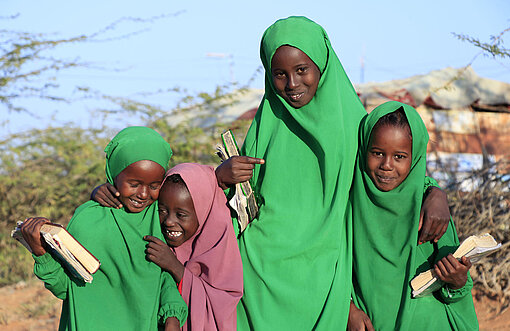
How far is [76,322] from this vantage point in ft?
8.84

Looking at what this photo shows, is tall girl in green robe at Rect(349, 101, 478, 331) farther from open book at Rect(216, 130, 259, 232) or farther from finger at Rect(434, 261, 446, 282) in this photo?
open book at Rect(216, 130, 259, 232)

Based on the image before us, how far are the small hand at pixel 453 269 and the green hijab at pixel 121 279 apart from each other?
121 centimetres

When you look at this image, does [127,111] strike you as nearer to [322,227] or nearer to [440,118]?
[440,118]

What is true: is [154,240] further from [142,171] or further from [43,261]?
[43,261]

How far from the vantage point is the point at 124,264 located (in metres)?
2.74

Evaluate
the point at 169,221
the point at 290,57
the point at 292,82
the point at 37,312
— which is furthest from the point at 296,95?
the point at 37,312

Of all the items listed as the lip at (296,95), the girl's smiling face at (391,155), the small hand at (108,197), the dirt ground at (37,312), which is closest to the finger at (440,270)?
the girl's smiling face at (391,155)

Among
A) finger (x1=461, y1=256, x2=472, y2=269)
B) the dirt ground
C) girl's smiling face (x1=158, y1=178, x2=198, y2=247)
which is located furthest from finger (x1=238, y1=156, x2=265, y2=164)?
the dirt ground

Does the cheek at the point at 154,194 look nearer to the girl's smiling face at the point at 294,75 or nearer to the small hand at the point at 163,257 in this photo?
the small hand at the point at 163,257

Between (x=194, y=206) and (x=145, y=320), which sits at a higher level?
(x=194, y=206)

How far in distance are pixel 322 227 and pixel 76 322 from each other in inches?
49.7

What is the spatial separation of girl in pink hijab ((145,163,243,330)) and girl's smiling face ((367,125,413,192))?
0.81 meters

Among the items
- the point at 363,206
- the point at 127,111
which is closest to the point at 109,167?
the point at 363,206

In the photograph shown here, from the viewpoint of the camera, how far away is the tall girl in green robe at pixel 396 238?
109 inches
